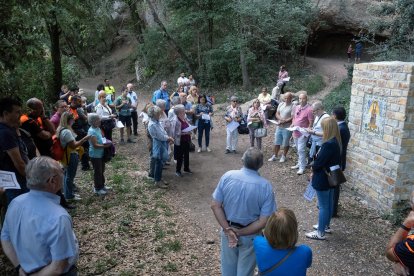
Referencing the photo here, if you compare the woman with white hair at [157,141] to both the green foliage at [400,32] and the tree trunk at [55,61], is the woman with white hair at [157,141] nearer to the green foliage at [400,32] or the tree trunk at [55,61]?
the green foliage at [400,32]

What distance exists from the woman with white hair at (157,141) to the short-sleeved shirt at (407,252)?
5.47 metres

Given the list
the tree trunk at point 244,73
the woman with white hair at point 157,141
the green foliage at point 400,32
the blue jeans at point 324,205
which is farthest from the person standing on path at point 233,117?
the tree trunk at point 244,73

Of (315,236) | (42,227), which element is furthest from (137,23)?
(42,227)

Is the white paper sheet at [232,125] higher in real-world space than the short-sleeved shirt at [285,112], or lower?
lower

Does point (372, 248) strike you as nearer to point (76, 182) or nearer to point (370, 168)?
point (370, 168)

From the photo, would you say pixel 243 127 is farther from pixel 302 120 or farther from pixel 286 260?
pixel 286 260

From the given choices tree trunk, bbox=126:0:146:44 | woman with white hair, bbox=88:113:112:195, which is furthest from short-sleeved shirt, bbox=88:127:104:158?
tree trunk, bbox=126:0:146:44

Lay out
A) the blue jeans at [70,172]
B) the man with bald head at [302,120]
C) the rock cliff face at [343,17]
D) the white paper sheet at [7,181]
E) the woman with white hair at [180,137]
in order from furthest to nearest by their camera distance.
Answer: the rock cliff face at [343,17] → the man with bald head at [302,120] → the woman with white hair at [180,137] → the blue jeans at [70,172] → the white paper sheet at [7,181]

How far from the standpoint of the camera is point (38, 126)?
5.87m

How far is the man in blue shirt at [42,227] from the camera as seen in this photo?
2629 millimetres

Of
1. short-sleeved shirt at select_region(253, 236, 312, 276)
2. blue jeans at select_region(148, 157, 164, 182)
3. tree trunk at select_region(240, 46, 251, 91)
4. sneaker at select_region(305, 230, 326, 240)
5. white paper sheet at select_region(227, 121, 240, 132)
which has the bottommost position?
sneaker at select_region(305, 230, 326, 240)

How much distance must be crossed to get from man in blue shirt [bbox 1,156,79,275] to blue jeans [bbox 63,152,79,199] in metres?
4.02

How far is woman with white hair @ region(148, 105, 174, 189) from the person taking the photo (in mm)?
7613

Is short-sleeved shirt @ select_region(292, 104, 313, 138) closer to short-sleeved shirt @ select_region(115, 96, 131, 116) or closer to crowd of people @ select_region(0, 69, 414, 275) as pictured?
crowd of people @ select_region(0, 69, 414, 275)
